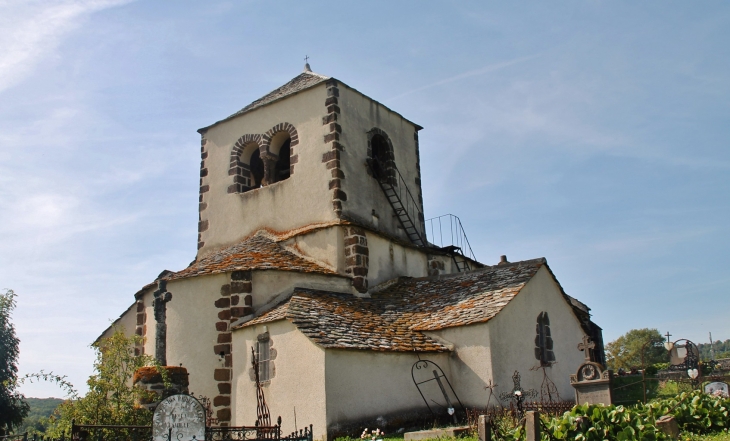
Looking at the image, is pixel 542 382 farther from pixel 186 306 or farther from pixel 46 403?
pixel 46 403

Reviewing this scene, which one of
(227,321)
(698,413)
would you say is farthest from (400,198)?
(698,413)

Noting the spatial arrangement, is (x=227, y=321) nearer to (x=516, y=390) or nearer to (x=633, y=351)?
(x=516, y=390)

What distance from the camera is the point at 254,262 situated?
16.3 metres

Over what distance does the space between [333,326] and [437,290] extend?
14.2 ft

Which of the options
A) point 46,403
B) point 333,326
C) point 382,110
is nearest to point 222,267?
point 333,326

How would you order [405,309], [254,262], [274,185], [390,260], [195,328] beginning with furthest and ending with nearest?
[274,185] < [390,260] < [405,309] < [254,262] < [195,328]

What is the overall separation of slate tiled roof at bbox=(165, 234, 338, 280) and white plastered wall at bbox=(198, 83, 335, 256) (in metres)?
1.08

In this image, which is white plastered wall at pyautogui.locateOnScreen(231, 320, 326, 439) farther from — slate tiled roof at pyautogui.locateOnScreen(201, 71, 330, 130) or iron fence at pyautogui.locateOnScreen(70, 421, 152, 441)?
slate tiled roof at pyautogui.locateOnScreen(201, 71, 330, 130)

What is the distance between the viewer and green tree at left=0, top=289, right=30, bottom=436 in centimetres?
2605

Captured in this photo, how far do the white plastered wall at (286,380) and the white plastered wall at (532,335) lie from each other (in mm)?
4236

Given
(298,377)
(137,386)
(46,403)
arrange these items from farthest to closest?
(46,403)
(298,377)
(137,386)

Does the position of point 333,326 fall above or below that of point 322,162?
below

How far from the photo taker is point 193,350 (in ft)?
50.5

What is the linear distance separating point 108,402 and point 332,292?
6245mm
